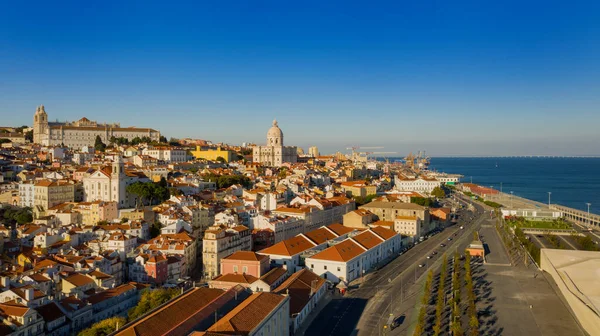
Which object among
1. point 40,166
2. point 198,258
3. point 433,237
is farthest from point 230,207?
point 40,166

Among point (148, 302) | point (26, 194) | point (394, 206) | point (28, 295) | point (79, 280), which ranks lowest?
point (148, 302)

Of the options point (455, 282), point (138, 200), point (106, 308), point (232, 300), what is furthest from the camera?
point (138, 200)

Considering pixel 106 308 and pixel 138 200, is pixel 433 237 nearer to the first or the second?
pixel 138 200

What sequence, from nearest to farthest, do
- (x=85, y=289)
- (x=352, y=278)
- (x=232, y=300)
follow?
(x=232, y=300) → (x=85, y=289) → (x=352, y=278)

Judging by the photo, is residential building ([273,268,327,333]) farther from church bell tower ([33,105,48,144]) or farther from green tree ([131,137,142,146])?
church bell tower ([33,105,48,144])

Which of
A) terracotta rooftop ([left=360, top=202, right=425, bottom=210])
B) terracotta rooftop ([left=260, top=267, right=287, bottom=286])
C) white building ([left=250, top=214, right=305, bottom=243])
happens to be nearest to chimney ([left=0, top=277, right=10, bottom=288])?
terracotta rooftop ([left=260, top=267, right=287, bottom=286])

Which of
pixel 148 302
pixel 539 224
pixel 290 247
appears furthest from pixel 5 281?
pixel 539 224

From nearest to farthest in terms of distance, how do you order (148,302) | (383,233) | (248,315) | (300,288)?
(248,315) → (148,302) → (300,288) → (383,233)

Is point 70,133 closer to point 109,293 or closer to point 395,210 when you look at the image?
point 395,210
